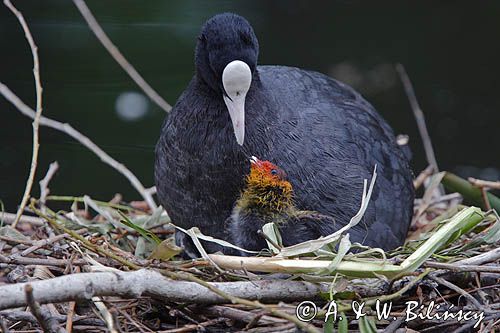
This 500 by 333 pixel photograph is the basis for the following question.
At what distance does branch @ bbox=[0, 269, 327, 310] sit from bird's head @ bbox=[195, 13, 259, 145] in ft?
1.50

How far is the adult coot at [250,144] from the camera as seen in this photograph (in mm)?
2590

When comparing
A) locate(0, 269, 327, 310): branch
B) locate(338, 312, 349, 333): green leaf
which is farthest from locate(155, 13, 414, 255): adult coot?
locate(338, 312, 349, 333): green leaf

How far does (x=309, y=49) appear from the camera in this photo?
479 cm

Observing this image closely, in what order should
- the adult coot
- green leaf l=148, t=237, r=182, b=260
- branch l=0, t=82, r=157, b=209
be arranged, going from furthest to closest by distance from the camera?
branch l=0, t=82, r=157, b=209
the adult coot
green leaf l=148, t=237, r=182, b=260

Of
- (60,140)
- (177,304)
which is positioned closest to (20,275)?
(177,304)

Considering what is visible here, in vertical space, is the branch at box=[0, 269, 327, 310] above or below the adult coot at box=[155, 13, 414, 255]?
below

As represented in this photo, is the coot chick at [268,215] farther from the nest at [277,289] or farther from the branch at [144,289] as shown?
the branch at [144,289]

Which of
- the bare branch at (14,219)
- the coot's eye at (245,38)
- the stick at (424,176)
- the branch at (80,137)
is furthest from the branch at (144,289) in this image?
the stick at (424,176)

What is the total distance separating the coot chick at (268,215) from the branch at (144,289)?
33cm

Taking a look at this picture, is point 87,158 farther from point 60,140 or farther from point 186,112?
point 186,112

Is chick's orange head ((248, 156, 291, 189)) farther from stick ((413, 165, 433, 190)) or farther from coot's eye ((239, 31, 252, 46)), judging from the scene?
stick ((413, 165, 433, 190))

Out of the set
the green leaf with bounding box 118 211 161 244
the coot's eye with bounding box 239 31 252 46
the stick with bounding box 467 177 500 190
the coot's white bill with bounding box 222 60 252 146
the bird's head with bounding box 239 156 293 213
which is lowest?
the green leaf with bounding box 118 211 161 244

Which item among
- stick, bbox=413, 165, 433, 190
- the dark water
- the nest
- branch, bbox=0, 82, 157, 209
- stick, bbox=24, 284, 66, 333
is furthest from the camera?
the dark water

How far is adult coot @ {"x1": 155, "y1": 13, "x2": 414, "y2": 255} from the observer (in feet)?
8.50
